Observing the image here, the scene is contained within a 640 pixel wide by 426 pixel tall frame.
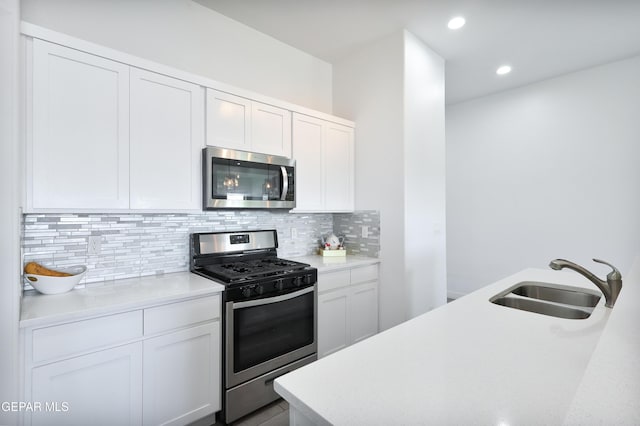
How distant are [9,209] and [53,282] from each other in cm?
54

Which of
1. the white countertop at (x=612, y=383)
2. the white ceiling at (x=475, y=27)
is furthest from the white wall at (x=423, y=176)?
the white countertop at (x=612, y=383)

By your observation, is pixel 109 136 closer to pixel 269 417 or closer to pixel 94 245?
pixel 94 245

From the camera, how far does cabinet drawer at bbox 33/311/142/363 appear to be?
137 centimetres

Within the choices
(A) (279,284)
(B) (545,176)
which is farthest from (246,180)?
(B) (545,176)

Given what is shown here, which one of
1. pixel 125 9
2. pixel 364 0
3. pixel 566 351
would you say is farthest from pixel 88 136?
pixel 566 351

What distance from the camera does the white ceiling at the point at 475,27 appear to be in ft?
8.22

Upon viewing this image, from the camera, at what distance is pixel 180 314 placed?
1.74 metres

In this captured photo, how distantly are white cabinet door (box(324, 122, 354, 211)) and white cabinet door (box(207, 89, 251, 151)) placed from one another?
2.89 feet

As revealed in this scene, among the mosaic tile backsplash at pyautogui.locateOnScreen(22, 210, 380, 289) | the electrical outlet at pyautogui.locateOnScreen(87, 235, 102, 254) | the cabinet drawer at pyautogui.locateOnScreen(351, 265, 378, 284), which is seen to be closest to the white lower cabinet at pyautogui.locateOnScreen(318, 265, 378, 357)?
the cabinet drawer at pyautogui.locateOnScreen(351, 265, 378, 284)

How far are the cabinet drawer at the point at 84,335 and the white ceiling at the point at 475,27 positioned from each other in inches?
95.6

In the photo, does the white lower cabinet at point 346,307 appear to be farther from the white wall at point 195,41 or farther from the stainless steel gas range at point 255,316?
the white wall at point 195,41

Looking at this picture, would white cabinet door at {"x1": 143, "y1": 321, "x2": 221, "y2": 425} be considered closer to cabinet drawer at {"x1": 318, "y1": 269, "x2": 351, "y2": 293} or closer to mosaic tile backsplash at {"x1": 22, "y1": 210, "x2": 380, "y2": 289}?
mosaic tile backsplash at {"x1": 22, "y1": 210, "x2": 380, "y2": 289}

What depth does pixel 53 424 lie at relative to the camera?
1382 millimetres

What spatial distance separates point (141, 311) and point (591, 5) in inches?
155
